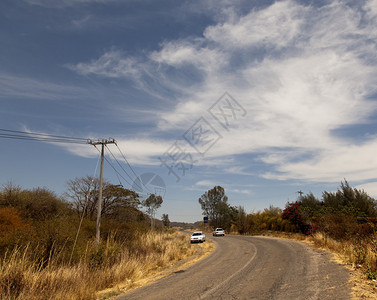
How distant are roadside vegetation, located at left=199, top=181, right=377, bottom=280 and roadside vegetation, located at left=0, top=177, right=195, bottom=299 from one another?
383 inches

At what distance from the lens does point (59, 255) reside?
11.0 m

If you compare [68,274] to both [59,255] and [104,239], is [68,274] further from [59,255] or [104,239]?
[104,239]

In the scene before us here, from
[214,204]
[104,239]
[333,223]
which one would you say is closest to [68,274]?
[104,239]

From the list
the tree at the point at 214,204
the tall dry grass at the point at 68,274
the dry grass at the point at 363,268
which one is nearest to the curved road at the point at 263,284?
the dry grass at the point at 363,268

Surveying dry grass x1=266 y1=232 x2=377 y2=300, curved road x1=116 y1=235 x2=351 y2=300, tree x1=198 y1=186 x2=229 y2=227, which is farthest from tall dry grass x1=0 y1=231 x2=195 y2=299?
tree x1=198 y1=186 x2=229 y2=227

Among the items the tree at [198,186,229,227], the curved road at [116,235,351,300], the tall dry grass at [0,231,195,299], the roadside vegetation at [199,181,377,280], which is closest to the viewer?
the curved road at [116,235,351,300]

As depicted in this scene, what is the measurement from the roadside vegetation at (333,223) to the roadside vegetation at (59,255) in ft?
31.9

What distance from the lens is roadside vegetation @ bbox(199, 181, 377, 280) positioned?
10.2 meters

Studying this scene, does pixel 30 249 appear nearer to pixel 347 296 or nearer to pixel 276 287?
pixel 276 287

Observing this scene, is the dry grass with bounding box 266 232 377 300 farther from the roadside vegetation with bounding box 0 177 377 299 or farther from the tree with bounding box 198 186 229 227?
the tree with bounding box 198 186 229 227

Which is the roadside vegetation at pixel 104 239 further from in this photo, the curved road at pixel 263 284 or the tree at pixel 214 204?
the tree at pixel 214 204

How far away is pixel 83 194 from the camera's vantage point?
3020 centimetres

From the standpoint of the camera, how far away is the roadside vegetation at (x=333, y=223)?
33.6 ft

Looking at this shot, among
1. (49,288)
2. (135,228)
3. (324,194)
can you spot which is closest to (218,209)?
(324,194)
